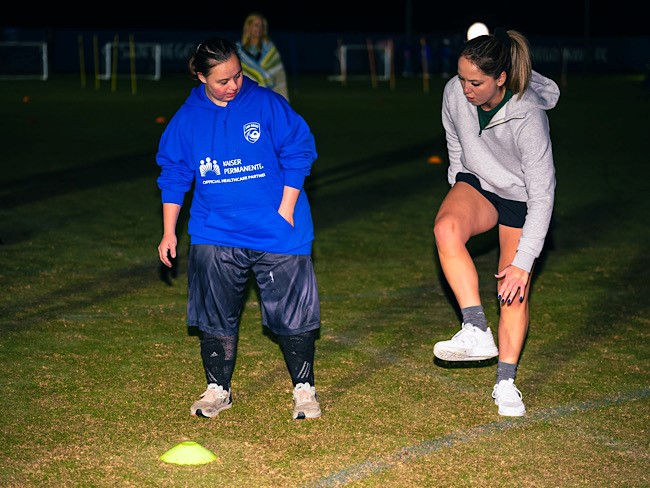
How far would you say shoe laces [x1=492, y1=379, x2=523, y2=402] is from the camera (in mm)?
5238

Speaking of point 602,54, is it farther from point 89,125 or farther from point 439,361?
point 439,361

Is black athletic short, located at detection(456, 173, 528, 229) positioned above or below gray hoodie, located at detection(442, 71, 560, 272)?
below

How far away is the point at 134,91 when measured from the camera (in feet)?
104

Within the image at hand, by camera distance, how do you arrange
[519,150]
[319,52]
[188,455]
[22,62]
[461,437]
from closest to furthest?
[188,455] < [461,437] < [519,150] < [22,62] < [319,52]

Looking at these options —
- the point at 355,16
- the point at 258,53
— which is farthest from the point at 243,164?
the point at 355,16

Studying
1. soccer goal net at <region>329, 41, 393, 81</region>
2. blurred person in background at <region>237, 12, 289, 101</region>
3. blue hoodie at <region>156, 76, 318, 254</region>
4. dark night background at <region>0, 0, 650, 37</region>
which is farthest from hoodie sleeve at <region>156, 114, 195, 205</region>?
dark night background at <region>0, 0, 650, 37</region>

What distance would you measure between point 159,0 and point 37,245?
55657 millimetres

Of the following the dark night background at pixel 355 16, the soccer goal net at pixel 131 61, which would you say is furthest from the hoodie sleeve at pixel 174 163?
the dark night background at pixel 355 16

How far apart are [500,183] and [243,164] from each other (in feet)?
4.08

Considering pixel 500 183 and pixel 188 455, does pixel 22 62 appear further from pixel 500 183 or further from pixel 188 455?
pixel 188 455

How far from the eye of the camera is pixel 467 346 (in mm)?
5340

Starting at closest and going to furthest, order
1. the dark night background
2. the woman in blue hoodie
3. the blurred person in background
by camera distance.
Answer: the woman in blue hoodie < the blurred person in background < the dark night background

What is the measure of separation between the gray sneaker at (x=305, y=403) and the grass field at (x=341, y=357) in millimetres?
81

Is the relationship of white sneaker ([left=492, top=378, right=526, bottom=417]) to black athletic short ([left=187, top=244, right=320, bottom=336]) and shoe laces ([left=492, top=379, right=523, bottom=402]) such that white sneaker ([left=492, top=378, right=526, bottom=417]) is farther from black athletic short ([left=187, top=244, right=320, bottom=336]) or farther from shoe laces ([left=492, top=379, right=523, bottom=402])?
black athletic short ([left=187, top=244, right=320, bottom=336])
